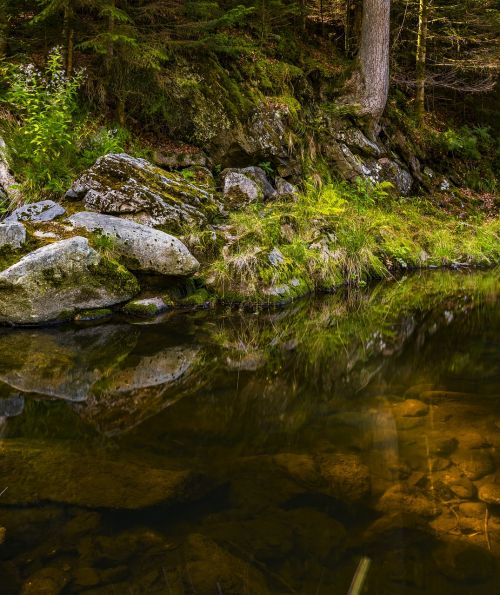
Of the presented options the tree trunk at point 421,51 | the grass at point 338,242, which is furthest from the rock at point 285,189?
the tree trunk at point 421,51

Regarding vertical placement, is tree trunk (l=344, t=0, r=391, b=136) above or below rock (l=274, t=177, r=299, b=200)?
above

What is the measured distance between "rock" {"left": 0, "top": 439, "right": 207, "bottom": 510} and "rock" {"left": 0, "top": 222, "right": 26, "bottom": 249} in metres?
3.58

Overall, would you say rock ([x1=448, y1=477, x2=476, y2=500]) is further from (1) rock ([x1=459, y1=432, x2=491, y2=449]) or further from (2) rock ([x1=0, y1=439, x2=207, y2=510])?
(2) rock ([x1=0, y1=439, x2=207, y2=510])

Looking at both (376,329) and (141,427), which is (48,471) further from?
(376,329)

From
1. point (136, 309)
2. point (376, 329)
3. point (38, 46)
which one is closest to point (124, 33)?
point (38, 46)

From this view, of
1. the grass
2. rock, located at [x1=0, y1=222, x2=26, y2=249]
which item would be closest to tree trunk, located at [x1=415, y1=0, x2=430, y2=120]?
the grass

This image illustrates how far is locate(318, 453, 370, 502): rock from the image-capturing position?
2264mm

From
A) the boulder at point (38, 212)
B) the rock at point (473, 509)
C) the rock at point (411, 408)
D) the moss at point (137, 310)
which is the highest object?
the boulder at point (38, 212)

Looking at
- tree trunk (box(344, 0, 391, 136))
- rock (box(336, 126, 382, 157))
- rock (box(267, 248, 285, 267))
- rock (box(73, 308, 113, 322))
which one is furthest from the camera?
rock (box(336, 126, 382, 157))

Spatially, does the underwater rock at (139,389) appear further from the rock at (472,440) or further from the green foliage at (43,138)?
the green foliage at (43,138)

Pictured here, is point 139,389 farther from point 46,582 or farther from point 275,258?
point 275,258

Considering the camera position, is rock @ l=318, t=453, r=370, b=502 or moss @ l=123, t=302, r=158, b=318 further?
moss @ l=123, t=302, r=158, b=318

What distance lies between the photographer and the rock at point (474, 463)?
95.1 inches

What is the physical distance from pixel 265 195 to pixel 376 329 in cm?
453
